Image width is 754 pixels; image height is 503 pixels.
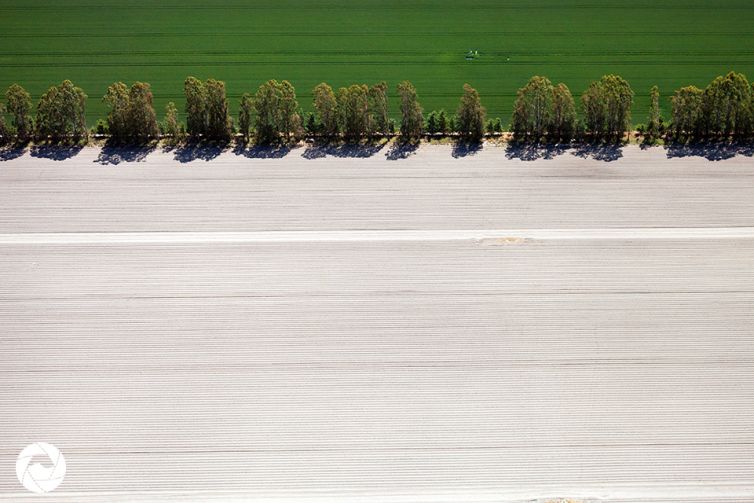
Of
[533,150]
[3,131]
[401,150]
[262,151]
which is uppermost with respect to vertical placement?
[3,131]

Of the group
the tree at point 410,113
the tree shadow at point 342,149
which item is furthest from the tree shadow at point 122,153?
the tree at point 410,113

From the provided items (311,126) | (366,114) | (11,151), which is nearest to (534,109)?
(366,114)

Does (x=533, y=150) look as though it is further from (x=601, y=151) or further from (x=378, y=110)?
(x=378, y=110)

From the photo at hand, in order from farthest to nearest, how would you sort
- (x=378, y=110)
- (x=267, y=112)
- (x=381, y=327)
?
(x=378, y=110), (x=267, y=112), (x=381, y=327)

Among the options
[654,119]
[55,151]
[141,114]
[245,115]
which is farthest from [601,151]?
[55,151]

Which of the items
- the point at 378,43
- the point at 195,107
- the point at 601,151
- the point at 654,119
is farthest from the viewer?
the point at 378,43

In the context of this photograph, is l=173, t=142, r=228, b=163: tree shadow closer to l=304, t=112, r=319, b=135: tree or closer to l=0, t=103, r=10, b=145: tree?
l=304, t=112, r=319, b=135: tree

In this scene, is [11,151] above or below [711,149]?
above

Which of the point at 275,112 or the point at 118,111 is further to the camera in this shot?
the point at 275,112
